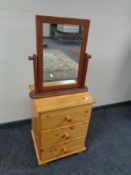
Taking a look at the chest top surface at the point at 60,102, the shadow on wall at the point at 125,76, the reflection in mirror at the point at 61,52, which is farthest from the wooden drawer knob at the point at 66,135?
the shadow on wall at the point at 125,76

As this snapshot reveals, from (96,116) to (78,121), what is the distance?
88cm

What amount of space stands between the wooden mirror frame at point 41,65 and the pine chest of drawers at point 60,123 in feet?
0.18

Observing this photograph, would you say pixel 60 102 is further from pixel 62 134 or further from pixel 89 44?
pixel 89 44

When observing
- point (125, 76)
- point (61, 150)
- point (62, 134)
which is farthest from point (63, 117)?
point (125, 76)

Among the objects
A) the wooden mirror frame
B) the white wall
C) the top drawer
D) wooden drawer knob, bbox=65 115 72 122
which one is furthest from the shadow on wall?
wooden drawer knob, bbox=65 115 72 122

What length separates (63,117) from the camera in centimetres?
123

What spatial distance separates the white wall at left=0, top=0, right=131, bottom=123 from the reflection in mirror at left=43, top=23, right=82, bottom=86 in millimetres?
344

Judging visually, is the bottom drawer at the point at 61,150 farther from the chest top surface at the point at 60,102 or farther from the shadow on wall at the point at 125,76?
the shadow on wall at the point at 125,76

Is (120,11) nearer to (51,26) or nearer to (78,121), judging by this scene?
(51,26)

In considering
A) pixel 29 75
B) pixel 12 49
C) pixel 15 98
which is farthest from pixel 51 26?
pixel 15 98

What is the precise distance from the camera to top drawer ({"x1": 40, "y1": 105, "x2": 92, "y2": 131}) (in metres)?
1.16

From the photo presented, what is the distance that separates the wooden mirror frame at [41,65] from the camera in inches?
40.4

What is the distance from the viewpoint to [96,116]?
2.13 metres

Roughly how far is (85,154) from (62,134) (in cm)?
44
